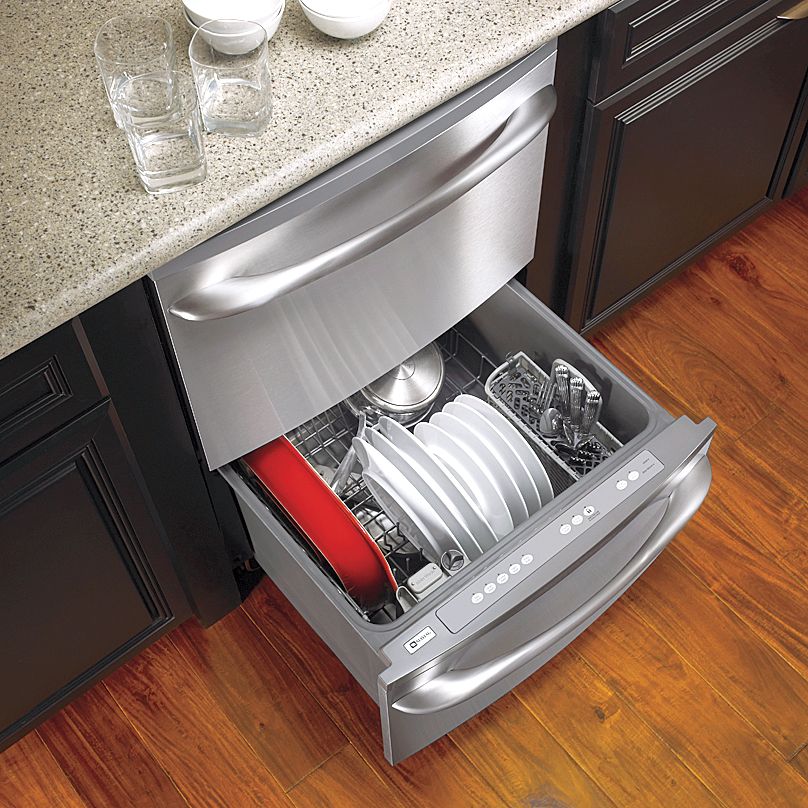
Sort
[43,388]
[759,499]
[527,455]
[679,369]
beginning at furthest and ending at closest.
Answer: [679,369] → [759,499] → [527,455] → [43,388]

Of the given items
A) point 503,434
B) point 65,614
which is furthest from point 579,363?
point 65,614

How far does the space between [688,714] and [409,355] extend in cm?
67

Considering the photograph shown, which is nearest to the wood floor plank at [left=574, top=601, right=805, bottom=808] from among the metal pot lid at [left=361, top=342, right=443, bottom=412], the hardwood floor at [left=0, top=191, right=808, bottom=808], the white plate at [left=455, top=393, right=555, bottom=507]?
the hardwood floor at [left=0, top=191, right=808, bottom=808]

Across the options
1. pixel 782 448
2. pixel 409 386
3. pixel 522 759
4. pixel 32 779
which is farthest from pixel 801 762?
pixel 32 779

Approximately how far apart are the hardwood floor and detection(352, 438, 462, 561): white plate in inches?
14.4

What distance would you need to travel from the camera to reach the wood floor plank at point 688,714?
4.65 ft

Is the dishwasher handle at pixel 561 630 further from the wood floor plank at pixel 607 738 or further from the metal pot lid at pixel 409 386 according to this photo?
the metal pot lid at pixel 409 386

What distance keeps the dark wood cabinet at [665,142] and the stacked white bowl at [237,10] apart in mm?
351

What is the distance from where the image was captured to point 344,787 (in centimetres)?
142

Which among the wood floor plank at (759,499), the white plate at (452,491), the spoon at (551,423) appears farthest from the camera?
the wood floor plank at (759,499)

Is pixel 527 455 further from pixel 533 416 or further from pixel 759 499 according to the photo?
pixel 759 499

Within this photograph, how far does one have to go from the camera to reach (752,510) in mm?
1667

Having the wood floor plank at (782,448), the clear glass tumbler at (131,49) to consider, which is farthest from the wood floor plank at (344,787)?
the clear glass tumbler at (131,49)

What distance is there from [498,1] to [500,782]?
1.02m
